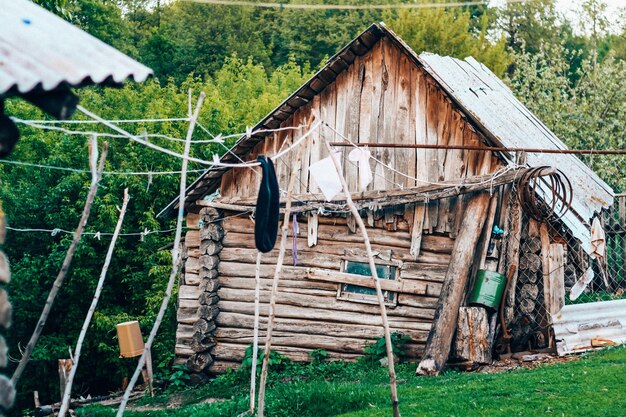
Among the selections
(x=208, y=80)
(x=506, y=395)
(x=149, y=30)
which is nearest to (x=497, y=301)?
(x=506, y=395)

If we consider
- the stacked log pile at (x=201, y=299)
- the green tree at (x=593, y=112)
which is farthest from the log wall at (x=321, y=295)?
the green tree at (x=593, y=112)

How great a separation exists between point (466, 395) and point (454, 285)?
3829 mm

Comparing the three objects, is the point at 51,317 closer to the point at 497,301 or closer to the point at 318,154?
the point at 318,154

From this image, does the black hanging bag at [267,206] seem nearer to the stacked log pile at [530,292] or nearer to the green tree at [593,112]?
the stacked log pile at [530,292]

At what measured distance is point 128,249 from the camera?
88.7ft

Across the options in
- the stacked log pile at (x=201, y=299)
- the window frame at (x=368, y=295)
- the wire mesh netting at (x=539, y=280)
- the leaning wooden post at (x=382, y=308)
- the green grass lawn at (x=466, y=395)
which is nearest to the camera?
the leaning wooden post at (x=382, y=308)

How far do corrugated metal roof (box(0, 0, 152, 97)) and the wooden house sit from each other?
1007cm

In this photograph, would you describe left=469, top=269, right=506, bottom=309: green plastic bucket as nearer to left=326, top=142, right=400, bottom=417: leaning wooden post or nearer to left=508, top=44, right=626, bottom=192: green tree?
left=326, top=142, right=400, bottom=417: leaning wooden post

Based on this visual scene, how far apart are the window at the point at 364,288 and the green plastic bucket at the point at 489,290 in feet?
6.68

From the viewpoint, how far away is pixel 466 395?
11594 millimetres

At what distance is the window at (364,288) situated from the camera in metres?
16.7

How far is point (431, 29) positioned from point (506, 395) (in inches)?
1269

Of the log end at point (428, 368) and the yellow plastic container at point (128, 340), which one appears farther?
the yellow plastic container at point (128, 340)

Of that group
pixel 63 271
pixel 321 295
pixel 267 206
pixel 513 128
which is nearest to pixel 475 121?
pixel 513 128
